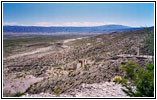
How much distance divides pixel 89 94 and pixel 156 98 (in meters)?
3.68

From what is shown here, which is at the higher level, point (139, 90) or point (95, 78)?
point (139, 90)

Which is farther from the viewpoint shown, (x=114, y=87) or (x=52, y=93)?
(x=52, y=93)

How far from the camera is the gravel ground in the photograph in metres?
8.48

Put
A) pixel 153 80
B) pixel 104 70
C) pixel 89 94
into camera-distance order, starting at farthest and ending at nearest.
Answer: pixel 104 70
pixel 89 94
pixel 153 80

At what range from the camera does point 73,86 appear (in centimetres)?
1014

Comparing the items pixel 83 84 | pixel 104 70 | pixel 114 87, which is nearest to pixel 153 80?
pixel 114 87

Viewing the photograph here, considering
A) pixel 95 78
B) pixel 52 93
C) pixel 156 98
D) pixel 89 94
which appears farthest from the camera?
pixel 95 78

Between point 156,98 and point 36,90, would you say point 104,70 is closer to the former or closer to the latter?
point 36,90

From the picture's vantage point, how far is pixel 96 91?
8.97m

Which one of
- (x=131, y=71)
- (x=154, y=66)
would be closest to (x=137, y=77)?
(x=131, y=71)

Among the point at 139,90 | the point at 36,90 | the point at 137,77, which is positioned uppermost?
the point at 137,77

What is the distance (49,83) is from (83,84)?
7.53 ft

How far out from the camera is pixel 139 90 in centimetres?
627

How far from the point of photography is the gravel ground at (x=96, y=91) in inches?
334
